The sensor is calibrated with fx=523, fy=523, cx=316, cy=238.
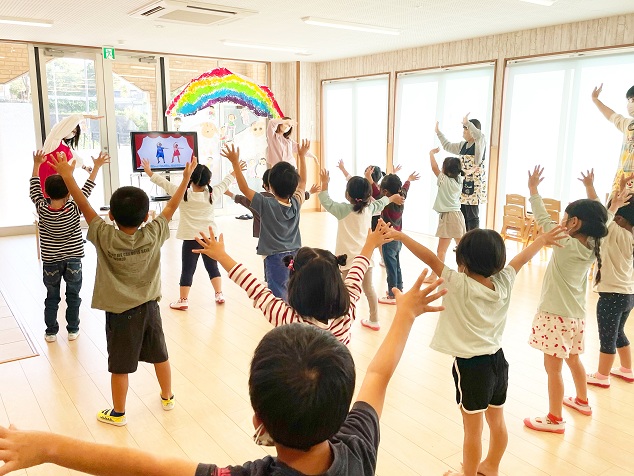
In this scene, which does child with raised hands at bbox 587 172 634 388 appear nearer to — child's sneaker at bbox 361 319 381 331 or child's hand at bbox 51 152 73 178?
child's sneaker at bbox 361 319 381 331

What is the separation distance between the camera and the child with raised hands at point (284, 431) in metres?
0.82

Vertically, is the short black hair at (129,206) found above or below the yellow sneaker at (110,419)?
above

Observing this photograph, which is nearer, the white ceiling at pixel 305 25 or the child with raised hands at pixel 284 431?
the child with raised hands at pixel 284 431

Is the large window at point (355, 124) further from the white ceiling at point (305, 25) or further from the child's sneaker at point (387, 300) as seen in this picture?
the child's sneaker at point (387, 300)

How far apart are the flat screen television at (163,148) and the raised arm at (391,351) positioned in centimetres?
761

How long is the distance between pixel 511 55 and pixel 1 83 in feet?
23.4

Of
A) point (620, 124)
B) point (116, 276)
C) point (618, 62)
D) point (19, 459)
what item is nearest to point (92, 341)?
point (116, 276)

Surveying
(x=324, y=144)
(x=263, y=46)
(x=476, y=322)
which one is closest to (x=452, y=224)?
(x=476, y=322)

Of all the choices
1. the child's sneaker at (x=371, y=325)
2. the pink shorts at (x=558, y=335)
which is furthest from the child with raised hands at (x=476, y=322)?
the child's sneaker at (x=371, y=325)

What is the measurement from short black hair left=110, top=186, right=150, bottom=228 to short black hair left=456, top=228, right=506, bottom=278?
1467mm

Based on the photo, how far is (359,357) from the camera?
3.55 metres

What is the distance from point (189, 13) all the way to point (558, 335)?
489cm

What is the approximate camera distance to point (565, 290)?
8.33ft

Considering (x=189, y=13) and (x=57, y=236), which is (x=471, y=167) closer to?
(x=189, y=13)
